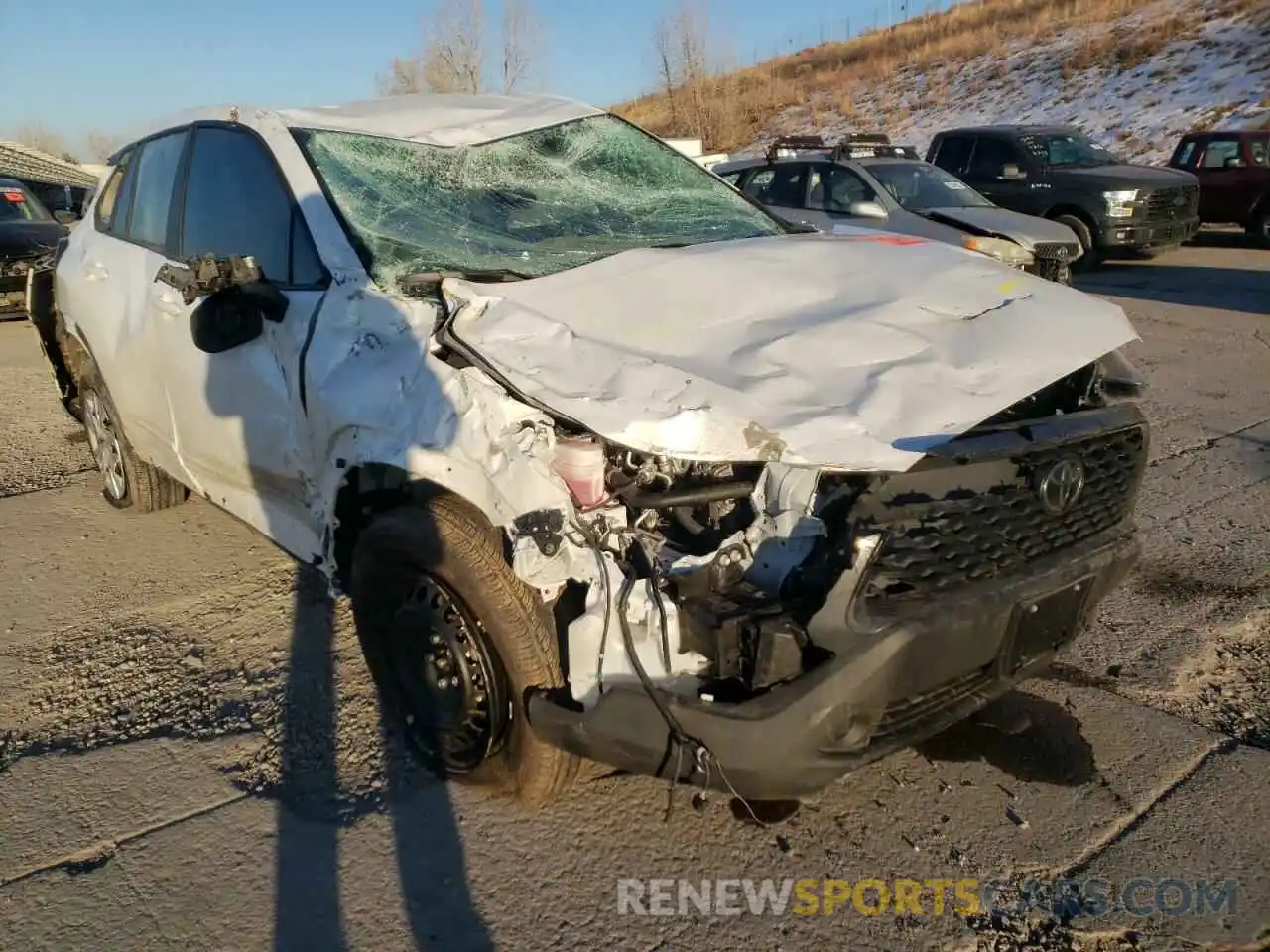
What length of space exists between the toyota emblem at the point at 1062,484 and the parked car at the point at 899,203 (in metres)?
7.56

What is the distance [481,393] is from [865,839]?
1552mm

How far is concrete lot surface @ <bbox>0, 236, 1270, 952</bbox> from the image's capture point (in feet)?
7.88

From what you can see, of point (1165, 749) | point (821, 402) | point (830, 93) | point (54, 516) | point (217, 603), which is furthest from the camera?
point (830, 93)

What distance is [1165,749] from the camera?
298 centimetres

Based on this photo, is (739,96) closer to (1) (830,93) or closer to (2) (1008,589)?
(1) (830,93)

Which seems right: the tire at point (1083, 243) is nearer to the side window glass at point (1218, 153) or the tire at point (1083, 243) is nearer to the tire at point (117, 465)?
the side window glass at point (1218, 153)

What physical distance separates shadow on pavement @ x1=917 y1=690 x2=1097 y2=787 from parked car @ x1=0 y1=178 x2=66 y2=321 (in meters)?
11.4

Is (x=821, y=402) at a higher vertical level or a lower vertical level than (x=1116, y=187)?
higher

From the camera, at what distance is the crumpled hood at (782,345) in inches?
88.6

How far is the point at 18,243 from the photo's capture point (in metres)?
11.6

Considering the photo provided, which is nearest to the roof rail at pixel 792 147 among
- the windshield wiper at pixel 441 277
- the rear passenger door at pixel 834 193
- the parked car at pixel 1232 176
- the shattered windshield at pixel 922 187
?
the rear passenger door at pixel 834 193

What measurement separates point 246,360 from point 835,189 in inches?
343

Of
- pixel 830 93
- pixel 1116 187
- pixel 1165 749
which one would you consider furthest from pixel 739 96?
pixel 1165 749

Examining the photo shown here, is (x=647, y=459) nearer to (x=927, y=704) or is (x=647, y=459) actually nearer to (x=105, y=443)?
(x=927, y=704)
